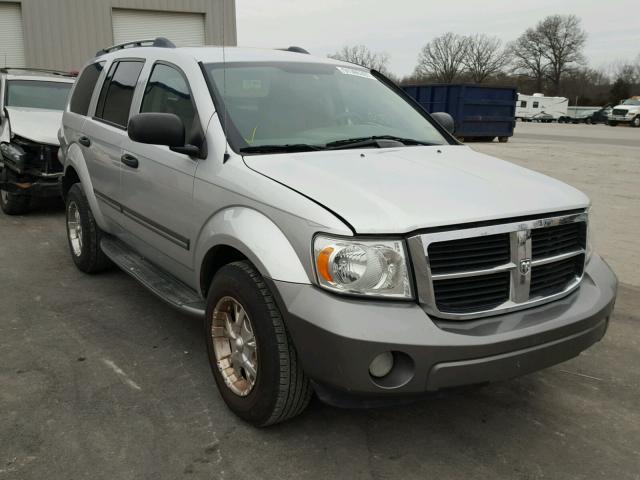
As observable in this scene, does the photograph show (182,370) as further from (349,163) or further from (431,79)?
(431,79)

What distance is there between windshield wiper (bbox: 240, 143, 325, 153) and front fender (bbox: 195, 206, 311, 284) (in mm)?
367

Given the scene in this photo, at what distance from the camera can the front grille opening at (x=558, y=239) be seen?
2590 millimetres

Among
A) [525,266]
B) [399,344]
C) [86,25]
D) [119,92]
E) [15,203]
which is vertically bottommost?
[15,203]

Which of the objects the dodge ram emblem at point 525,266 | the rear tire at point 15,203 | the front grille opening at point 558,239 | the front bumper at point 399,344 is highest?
the front grille opening at point 558,239

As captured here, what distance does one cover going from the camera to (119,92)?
173 inches

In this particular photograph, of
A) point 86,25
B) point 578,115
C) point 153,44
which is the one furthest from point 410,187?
point 578,115

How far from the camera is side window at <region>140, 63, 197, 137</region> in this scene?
3.39 m

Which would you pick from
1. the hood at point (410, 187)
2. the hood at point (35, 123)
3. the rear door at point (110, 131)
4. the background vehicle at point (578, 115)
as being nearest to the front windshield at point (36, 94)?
the hood at point (35, 123)

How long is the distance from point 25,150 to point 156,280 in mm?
4684

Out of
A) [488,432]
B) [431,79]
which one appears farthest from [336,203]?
[431,79]

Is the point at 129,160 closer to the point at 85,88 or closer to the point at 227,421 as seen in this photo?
the point at 85,88

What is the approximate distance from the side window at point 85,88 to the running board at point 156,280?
1298 millimetres

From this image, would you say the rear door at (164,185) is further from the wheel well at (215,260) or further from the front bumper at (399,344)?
the front bumper at (399,344)

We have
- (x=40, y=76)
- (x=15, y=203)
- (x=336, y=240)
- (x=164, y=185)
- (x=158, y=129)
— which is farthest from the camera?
(x=40, y=76)
